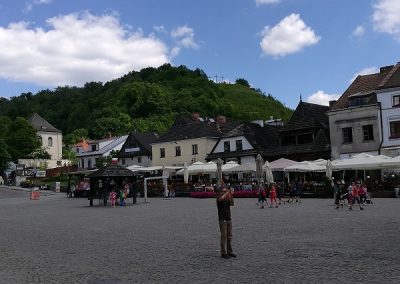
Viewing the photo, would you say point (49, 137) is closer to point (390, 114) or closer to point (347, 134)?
point (347, 134)

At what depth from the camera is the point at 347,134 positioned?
4762 centimetres

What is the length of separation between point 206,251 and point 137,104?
356 feet

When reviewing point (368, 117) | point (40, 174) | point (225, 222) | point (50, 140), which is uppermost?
point (50, 140)

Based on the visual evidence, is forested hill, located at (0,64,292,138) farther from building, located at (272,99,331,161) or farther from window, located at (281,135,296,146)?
window, located at (281,135,296,146)

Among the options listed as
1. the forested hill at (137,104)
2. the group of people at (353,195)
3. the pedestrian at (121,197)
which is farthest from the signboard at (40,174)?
the group of people at (353,195)

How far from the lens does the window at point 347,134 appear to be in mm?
47334

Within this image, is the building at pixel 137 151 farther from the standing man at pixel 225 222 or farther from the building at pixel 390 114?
the standing man at pixel 225 222

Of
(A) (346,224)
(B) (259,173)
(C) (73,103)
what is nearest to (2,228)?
(A) (346,224)

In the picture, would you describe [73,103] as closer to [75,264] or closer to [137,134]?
[137,134]

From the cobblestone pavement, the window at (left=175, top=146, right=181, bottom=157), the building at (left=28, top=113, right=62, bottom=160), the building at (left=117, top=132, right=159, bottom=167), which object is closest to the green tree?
the building at (left=28, top=113, right=62, bottom=160)

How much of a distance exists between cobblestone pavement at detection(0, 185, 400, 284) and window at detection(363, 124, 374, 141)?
25.6 m

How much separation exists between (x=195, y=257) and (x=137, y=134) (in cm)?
6390

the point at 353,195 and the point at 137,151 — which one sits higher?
the point at 137,151

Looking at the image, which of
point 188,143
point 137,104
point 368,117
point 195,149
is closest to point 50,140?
point 137,104
